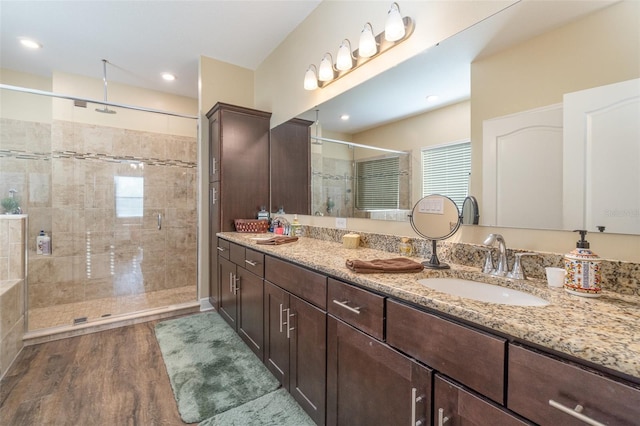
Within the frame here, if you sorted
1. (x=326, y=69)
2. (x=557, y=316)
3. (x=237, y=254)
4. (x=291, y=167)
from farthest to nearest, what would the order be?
1. (x=291, y=167)
2. (x=237, y=254)
3. (x=326, y=69)
4. (x=557, y=316)

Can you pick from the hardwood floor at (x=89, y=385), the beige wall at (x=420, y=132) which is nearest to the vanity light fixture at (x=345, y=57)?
the beige wall at (x=420, y=132)

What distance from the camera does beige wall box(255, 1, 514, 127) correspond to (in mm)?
1337

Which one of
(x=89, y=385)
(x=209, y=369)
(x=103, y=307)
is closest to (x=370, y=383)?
(x=209, y=369)

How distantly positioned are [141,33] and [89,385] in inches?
112

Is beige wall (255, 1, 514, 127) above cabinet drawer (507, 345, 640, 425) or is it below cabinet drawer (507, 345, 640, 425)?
above

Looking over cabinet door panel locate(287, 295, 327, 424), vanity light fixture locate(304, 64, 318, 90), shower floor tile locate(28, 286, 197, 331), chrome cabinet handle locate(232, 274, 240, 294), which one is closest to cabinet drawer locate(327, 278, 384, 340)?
cabinet door panel locate(287, 295, 327, 424)

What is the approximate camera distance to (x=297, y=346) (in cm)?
144

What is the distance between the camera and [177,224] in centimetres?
374

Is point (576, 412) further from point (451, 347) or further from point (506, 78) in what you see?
point (506, 78)

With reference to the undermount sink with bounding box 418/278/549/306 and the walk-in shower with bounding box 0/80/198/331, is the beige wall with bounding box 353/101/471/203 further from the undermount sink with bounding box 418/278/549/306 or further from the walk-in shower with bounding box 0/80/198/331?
the walk-in shower with bounding box 0/80/198/331

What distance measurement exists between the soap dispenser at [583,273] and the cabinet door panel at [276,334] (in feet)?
3.91

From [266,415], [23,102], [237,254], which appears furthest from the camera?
[23,102]

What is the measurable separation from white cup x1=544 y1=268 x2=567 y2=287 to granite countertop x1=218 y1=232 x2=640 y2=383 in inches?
1.0

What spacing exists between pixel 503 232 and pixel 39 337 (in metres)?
3.38
